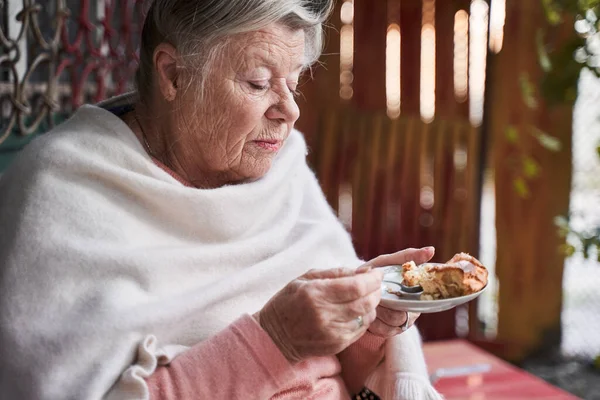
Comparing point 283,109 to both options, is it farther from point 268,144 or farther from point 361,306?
point 361,306

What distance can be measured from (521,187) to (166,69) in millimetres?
2434

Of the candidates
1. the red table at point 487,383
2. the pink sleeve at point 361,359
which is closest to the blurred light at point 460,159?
the red table at point 487,383

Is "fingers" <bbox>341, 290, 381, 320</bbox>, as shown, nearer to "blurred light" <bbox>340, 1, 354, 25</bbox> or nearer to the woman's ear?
the woman's ear

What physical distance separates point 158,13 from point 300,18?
0.28m

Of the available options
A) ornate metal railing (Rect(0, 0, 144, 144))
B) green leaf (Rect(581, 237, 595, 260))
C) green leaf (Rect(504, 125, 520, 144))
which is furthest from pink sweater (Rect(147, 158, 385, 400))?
green leaf (Rect(504, 125, 520, 144))

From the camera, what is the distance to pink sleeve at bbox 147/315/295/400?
1176 millimetres

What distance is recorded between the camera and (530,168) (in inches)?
136

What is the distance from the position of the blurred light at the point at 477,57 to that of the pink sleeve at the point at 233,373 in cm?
291

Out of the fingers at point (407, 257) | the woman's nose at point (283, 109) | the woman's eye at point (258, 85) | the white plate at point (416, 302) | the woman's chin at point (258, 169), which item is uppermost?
the woman's eye at point (258, 85)

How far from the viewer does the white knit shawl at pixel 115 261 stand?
3.77ft

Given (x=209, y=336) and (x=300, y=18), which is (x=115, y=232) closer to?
(x=209, y=336)

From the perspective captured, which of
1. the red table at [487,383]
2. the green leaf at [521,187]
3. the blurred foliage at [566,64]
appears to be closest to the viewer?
the red table at [487,383]

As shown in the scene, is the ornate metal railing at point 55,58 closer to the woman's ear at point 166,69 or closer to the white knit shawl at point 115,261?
the woman's ear at point 166,69

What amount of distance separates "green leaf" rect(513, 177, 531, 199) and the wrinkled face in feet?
7.41
